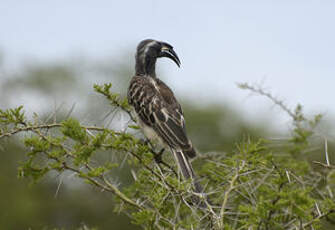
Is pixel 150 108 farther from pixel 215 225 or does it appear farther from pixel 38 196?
pixel 38 196

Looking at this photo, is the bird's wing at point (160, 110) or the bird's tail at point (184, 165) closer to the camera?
the bird's tail at point (184, 165)

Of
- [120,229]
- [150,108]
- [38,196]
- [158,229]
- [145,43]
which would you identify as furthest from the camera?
[38,196]

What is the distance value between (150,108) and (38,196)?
12527mm

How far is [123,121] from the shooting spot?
3260mm

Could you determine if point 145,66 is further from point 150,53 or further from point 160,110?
point 160,110

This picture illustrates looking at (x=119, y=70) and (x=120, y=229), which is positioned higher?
(x=119, y=70)

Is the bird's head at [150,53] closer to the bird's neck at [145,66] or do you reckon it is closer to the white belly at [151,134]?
the bird's neck at [145,66]

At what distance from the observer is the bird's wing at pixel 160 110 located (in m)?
4.27

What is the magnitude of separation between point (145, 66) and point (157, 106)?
0.81 meters

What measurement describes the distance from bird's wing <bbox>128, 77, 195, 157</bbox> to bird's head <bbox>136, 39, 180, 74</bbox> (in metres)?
0.24

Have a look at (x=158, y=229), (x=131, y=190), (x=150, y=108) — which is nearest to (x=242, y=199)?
(x=131, y=190)

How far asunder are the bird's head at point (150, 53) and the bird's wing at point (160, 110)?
241 millimetres

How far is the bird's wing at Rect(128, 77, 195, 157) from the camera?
14.0 ft

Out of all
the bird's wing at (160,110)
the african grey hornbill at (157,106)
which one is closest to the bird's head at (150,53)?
the african grey hornbill at (157,106)
